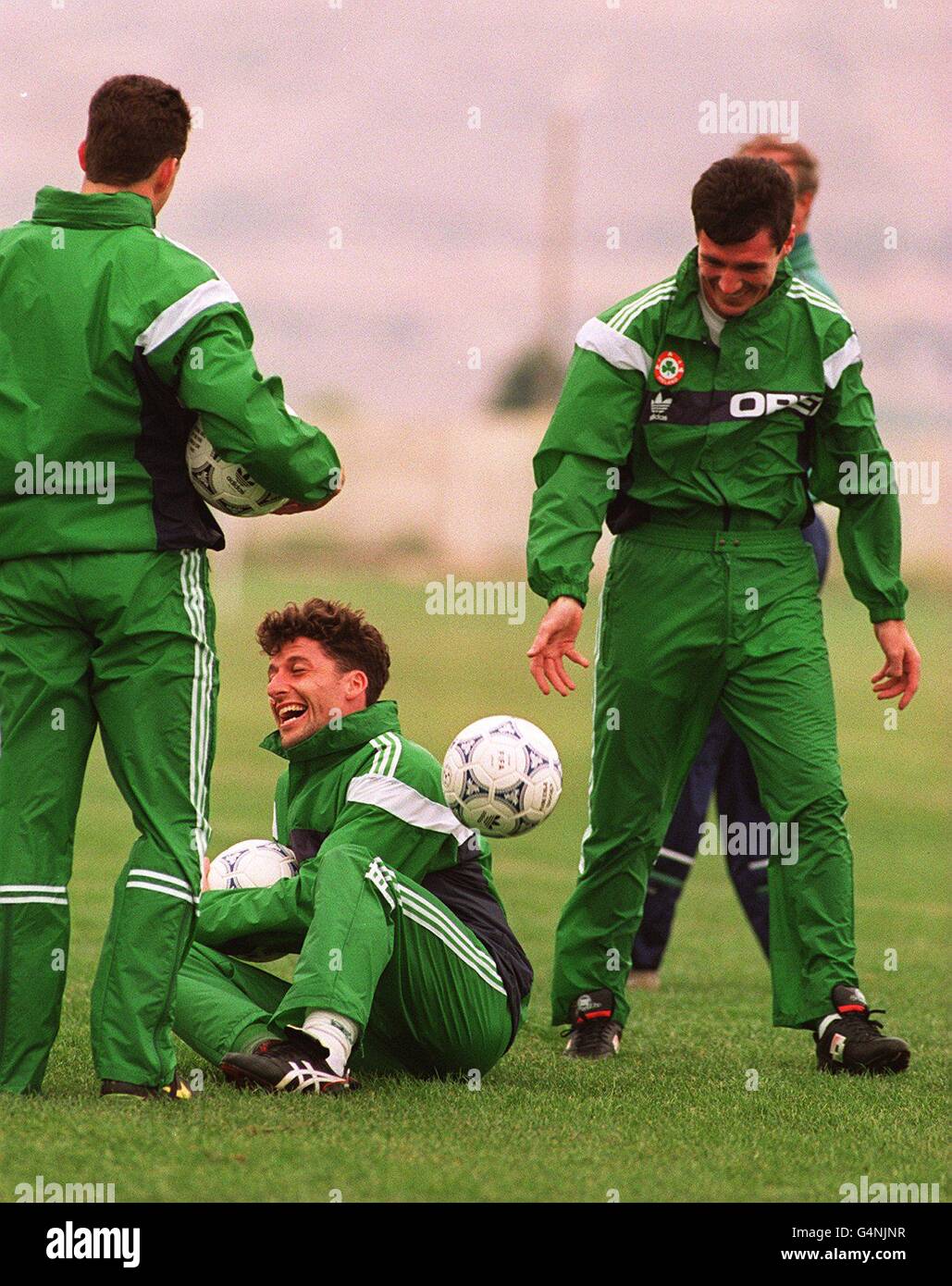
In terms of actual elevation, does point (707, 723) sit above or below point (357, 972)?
above

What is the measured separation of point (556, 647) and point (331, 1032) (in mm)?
1379

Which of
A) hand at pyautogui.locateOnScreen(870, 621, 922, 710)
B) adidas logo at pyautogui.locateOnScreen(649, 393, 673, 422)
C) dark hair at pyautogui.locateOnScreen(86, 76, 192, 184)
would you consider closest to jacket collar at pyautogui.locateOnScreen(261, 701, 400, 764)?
adidas logo at pyautogui.locateOnScreen(649, 393, 673, 422)

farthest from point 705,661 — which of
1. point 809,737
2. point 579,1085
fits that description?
point 579,1085

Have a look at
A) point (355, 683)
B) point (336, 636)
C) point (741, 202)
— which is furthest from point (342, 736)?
point (741, 202)

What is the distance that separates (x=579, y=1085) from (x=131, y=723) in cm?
166

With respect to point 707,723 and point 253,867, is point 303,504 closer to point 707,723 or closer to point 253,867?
point 253,867

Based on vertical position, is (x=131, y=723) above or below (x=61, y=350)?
below

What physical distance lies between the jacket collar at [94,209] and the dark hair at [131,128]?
0.07 meters

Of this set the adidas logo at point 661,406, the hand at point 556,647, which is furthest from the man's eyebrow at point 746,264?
the hand at point 556,647

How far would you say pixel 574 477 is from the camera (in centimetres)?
594

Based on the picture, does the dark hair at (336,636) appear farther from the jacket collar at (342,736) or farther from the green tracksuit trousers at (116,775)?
the green tracksuit trousers at (116,775)

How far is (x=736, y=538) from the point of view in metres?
6.03
